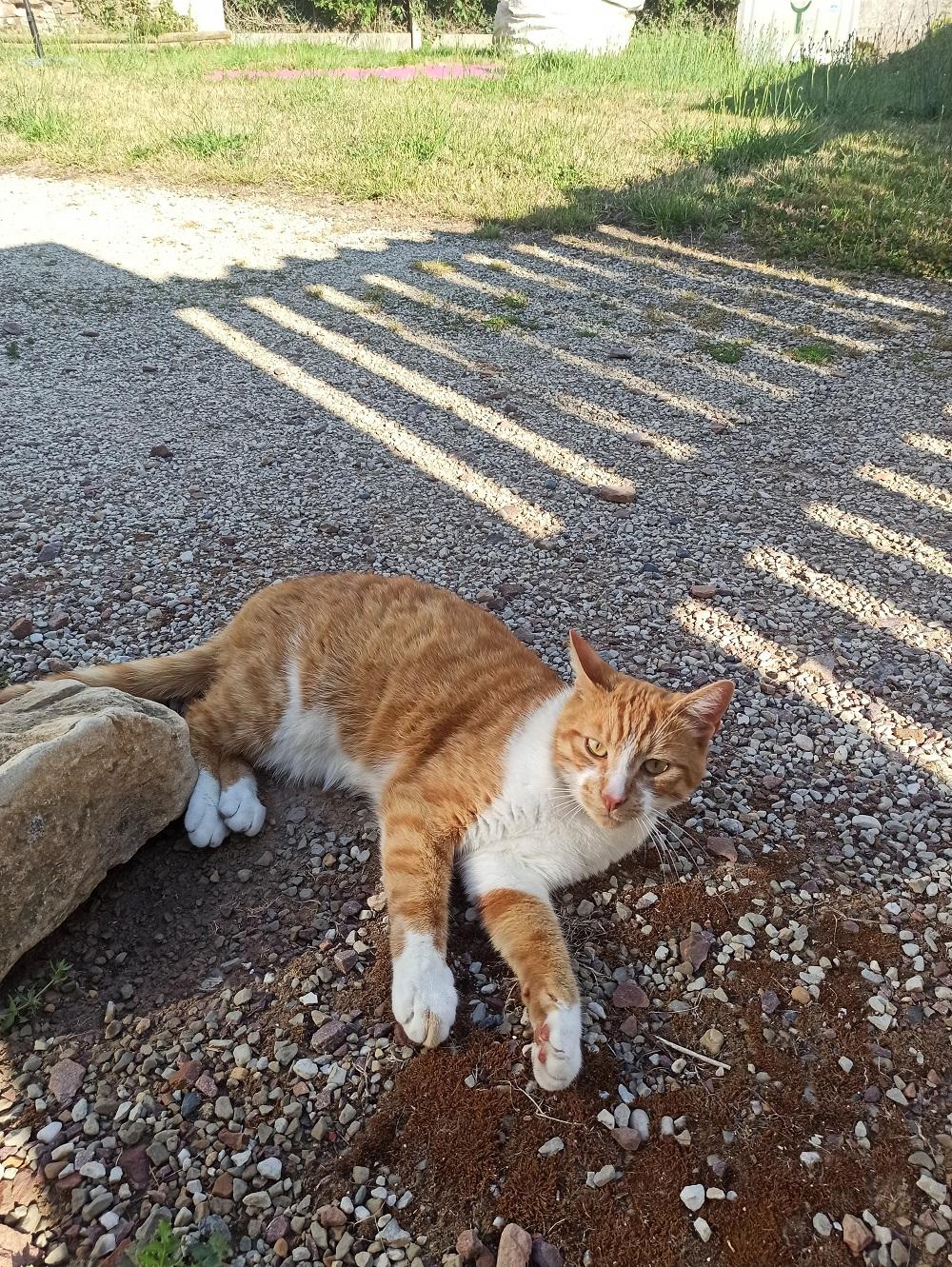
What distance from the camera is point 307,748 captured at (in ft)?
10.0

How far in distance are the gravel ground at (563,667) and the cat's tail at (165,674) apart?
535mm

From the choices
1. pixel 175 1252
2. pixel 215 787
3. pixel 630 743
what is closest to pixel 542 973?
pixel 630 743

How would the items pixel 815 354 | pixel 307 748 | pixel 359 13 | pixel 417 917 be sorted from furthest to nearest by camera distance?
pixel 359 13 < pixel 815 354 < pixel 307 748 < pixel 417 917

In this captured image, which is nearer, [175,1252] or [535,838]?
[175,1252]

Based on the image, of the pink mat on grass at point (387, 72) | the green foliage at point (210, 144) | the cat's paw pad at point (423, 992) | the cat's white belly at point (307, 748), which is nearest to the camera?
the cat's paw pad at point (423, 992)

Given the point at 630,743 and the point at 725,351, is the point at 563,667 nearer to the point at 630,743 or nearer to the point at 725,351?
the point at 630,743

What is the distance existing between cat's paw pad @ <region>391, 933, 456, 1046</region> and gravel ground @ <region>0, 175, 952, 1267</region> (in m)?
0.08

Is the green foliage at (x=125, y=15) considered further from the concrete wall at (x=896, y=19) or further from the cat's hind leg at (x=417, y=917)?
the cat's hind leg at (x=417, y=917)

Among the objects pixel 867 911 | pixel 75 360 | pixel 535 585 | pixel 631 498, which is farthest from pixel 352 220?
pixel 867 911

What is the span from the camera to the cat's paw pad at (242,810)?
2779 millimetres

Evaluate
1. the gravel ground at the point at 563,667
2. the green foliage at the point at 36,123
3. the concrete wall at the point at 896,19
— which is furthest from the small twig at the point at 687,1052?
the concrete wall at the point at 896,19

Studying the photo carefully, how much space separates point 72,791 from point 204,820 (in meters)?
0.54

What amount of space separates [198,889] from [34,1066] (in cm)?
64

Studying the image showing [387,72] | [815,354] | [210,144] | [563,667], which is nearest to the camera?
[563,667]
